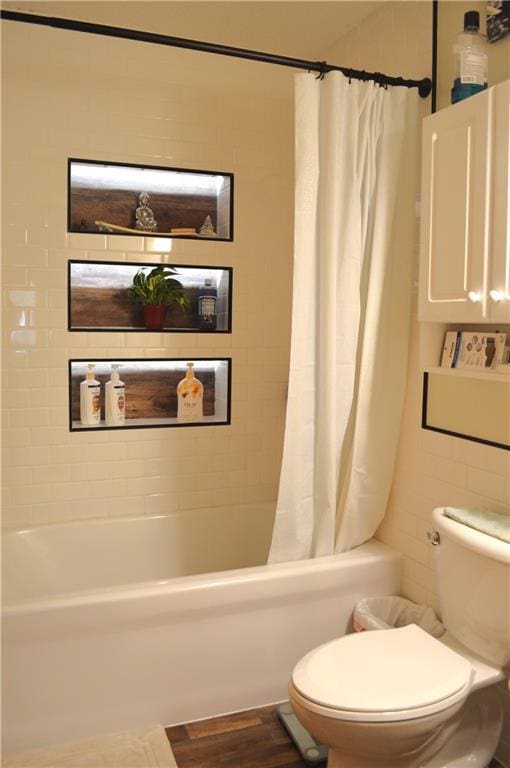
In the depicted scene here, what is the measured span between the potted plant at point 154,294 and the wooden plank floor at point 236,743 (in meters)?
1.71

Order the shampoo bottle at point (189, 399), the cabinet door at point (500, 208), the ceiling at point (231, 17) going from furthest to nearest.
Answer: the shampoo bottle at point (189, 399) → the ceiling at point (231, 17) → the cabinet door at point (500, 208)

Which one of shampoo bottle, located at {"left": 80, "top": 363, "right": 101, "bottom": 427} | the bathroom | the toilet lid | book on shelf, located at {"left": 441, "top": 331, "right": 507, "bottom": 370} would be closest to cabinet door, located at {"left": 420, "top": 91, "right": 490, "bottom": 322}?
book on shelf, located at {"left": 441, "top": 331, "right": 507, "bottom": 370}

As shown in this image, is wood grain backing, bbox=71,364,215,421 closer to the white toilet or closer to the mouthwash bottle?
the white toilet

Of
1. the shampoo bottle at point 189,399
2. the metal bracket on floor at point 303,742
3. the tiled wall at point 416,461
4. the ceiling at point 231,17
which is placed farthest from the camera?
the shampoo bottle at point 189,399

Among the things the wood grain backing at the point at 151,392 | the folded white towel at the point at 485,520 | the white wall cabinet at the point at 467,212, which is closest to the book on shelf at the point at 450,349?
the white wall cabinet at the point at 467,212

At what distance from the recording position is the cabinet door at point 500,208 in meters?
1.78

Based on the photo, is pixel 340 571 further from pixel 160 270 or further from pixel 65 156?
pixel 65 156

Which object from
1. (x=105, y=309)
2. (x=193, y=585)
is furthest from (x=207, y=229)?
(x=193, y=585)

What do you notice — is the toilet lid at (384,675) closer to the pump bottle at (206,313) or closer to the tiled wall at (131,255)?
the tiled wall at (131,255)

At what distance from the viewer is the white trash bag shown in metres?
2.30

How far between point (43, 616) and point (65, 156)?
1.93 m

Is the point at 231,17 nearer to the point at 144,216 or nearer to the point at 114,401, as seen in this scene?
the point at 144,216

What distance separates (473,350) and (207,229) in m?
1.63

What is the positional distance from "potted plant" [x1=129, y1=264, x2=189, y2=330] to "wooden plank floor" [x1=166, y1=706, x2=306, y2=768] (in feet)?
5.60
